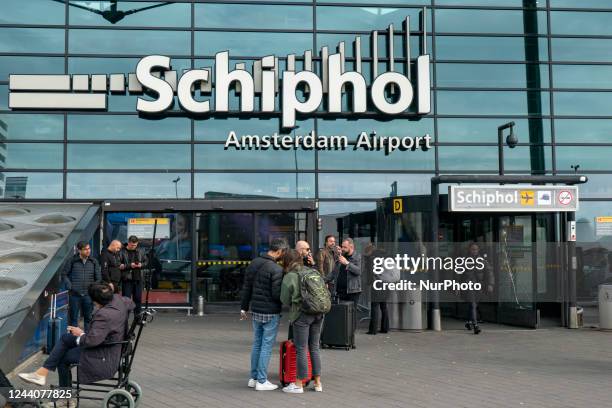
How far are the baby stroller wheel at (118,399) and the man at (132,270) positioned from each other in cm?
744

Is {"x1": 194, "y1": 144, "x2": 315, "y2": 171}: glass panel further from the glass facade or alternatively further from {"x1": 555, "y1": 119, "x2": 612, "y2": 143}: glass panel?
{"x1": 555, "y1": 119, "x2": 612, "y2": 143}: glass panel

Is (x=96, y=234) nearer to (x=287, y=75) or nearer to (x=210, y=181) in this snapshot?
(x=210, y=181)

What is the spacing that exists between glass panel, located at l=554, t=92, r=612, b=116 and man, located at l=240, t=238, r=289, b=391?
1341 centimetres

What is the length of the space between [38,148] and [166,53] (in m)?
3.84

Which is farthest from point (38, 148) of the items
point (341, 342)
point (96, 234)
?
point (341, 342)

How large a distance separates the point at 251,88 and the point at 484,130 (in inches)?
238

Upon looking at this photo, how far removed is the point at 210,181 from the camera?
59.7 feet

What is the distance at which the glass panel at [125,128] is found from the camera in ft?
A: 59.5

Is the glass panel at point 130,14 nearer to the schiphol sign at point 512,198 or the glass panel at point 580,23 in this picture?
the schiphol sign at point 512,198

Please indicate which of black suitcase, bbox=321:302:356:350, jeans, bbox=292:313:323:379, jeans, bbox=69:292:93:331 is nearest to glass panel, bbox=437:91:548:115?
black suitcase, bbox=321:302:356:350

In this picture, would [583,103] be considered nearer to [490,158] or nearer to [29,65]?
[490,158]

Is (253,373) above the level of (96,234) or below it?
below

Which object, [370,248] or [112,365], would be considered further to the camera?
[370,248]

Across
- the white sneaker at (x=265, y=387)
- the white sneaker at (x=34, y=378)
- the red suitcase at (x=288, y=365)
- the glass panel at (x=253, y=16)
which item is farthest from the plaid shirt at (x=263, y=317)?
the glass panel at (x=253, y=16)
